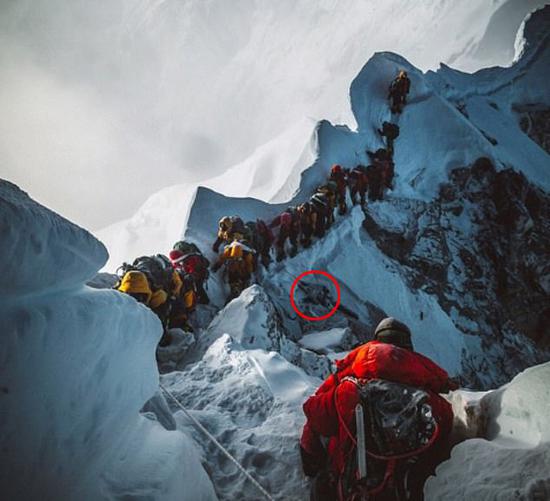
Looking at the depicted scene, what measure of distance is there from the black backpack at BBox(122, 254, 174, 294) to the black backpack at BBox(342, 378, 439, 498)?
3.37 metres

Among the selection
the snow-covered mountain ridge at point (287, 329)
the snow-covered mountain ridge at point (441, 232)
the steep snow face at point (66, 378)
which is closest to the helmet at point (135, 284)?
the snow-covered mountain ridge at point (287, 329)

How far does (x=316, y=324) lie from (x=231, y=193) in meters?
8.92

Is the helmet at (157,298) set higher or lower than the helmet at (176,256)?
lower

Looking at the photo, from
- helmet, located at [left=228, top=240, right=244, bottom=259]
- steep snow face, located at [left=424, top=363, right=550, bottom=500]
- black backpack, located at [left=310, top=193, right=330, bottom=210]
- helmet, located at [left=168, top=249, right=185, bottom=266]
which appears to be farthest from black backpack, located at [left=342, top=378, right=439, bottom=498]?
black backpack, located at [left=310, top=193, right=330, bottom=210]

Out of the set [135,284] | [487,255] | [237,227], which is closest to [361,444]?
[135,284]

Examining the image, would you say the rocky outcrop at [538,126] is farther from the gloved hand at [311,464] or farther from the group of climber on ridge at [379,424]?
the gloved hand at [311,464]

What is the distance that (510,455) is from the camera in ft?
4.14

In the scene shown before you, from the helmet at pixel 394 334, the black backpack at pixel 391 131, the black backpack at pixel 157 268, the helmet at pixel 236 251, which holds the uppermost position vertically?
the black backpack at pixel 391 131

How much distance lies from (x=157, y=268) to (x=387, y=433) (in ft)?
12.6

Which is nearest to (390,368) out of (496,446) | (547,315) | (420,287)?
(496,446)

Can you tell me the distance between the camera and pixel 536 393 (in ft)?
4.52

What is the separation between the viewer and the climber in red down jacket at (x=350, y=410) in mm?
1645

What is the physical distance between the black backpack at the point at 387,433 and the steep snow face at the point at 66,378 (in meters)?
0.82

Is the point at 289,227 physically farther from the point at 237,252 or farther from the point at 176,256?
the point at 176,256
